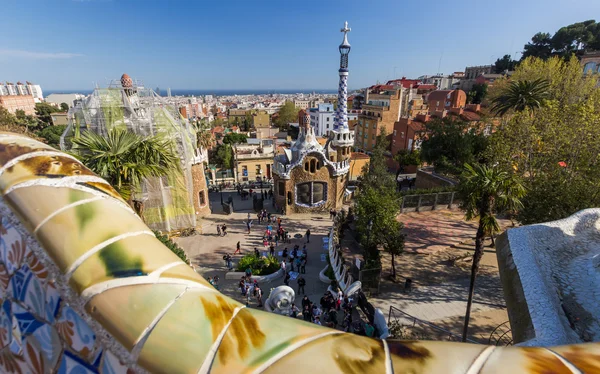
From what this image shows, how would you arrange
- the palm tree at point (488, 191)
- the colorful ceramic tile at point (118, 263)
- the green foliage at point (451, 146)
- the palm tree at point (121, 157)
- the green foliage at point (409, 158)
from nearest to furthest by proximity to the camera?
1. the colorful ceramic tile at point (118, 263)
2. the palm tree at point (121, 157)
3. the palm tree at point (488, 191)
4. the green foliage at point (451, 146)
5. the green foliage at point (409, 158)

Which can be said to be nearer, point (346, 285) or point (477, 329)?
point (477, 329)

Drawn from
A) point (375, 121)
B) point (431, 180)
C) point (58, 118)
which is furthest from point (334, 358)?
point (58, 118)

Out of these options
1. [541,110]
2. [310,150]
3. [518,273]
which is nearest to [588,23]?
[541,110]

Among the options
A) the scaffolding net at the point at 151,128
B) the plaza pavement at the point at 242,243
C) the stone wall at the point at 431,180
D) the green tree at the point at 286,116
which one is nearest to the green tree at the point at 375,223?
the plaza pavement at the point at 242,243

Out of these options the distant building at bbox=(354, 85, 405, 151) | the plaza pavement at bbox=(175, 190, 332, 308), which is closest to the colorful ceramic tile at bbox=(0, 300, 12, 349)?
the plaza pavement at bbox=(175, 190, 332, 308)

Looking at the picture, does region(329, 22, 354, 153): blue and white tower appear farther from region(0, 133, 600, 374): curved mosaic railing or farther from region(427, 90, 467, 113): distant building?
region(427, 90, 467, 113): distant building

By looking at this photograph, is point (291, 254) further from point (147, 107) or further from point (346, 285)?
point (147, 107)

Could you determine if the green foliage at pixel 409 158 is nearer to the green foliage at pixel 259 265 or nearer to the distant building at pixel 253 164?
the distant building at pixel 253 164

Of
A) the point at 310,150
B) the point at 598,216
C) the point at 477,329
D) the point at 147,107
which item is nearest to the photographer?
the point at 598,216
